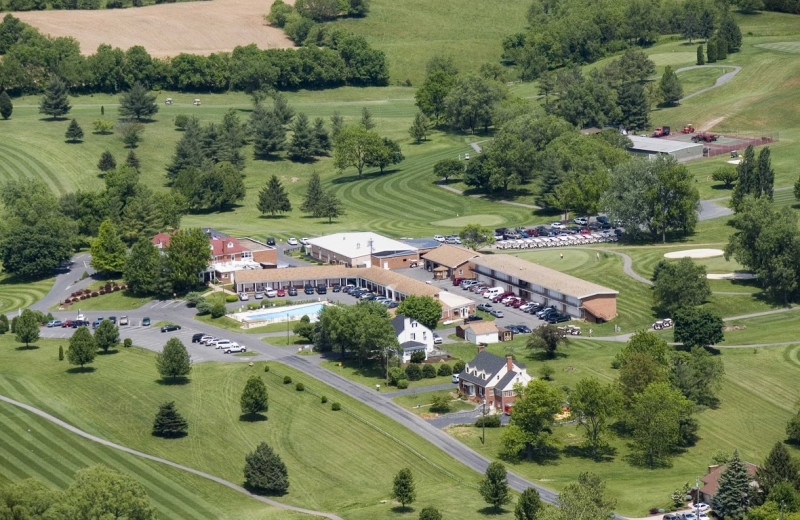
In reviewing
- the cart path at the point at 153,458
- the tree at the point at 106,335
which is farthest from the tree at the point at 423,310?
the cart path at the point at 153,458

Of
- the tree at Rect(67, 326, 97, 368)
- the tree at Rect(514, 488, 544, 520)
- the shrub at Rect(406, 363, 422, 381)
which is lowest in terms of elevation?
the shrub at Rect(406, 363, 422, 381)

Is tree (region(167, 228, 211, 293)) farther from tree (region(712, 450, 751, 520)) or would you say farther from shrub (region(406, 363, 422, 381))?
tree (region(712, 450, 751, 520))

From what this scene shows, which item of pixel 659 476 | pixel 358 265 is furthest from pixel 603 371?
pixel 358 265

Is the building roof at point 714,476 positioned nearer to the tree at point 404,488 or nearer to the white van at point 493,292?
the tree at point 404,488

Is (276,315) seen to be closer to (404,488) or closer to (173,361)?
(173,361)

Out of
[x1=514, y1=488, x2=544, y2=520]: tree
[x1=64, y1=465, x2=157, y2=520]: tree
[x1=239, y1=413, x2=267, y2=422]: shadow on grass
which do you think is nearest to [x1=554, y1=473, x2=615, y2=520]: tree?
[x1=514, y1=488, x2=544, y2=520]: tree

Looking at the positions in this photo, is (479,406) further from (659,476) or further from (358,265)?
(358,265)
